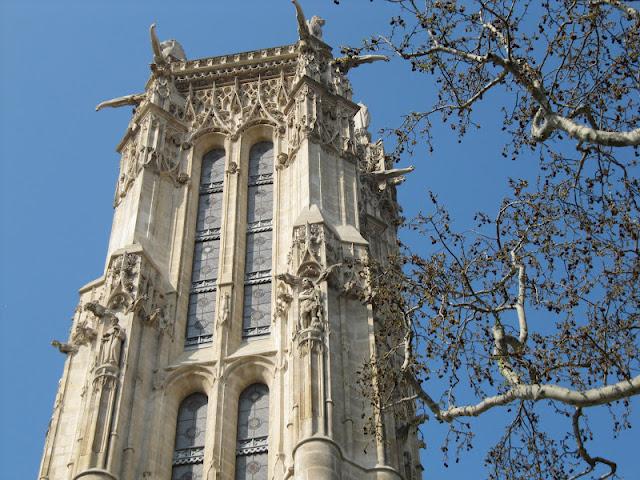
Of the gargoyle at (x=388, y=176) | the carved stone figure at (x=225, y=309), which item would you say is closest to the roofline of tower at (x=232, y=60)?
the gargoyle at (x=388, y=176)

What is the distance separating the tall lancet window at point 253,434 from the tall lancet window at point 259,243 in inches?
76.6

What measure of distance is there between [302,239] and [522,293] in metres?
11.7

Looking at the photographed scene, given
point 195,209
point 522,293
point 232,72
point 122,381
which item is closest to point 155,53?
point 232,72

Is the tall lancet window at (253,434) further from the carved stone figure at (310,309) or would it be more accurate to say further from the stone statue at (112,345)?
the stone statue at (112,345)

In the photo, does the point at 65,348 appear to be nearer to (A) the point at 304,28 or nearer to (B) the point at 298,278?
(B) the point at 298,278

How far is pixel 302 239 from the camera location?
28250 mm

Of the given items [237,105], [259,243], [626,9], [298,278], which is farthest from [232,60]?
[626,9]

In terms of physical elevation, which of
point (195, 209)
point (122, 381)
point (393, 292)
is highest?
point (195, 209)

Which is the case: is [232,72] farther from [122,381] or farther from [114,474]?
[114,474]

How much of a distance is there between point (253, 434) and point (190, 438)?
55.8 inches

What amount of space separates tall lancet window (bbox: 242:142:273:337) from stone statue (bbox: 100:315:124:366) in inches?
137

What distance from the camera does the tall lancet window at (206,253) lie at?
2975 centimetres

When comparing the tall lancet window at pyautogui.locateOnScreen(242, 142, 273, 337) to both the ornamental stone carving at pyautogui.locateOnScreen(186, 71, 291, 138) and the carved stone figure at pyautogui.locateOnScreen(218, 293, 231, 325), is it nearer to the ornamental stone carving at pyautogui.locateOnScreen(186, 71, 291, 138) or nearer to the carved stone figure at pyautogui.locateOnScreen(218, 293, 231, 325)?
the carved stone figure at pyautogui.locateOnScreen(218, 293, 231, 325)

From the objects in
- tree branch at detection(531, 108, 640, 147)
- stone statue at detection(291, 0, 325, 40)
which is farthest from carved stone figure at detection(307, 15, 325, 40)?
tree branch at detection(531, 108, 640, 147)
